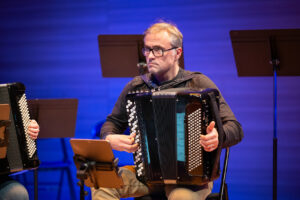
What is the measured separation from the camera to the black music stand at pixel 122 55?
135 inches

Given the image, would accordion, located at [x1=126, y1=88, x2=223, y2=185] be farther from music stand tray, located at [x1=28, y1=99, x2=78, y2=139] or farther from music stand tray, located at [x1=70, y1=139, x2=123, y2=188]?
music stand tray, located at [x1=28, y1=99, x2=78, y2=139]

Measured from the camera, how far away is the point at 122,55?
348cm

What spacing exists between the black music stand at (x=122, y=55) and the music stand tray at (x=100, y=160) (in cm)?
115

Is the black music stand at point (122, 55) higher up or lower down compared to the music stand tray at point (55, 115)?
higher up

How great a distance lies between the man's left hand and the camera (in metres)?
2.31

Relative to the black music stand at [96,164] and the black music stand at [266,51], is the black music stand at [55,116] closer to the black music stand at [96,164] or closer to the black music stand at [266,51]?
the black music stand at [96,164]

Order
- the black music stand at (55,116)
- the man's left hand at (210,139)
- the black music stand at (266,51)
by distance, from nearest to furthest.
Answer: the man's left hand at (210,139) < the black music stand at (266,51) < the black music stand at (55,116)

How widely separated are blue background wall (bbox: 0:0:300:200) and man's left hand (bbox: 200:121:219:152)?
77.0 inches

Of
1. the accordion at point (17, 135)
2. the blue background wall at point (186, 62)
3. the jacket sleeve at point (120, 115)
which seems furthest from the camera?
the blue background wall at point (186, 62)

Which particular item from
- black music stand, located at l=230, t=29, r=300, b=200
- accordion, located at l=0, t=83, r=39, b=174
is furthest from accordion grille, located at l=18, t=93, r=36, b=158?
black music stand, located at l=230, t=29, r=300, b=200

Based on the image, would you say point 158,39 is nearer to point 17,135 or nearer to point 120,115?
point 120,115

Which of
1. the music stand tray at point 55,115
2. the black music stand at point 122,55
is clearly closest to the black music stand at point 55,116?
the music stand tray at point 55,115

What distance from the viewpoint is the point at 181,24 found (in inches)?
169

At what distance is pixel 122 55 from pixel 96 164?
4.25 feet
